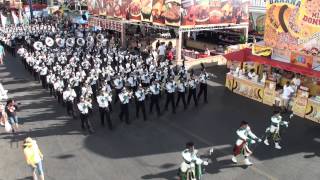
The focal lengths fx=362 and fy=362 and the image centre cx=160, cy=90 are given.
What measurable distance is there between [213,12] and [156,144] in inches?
544

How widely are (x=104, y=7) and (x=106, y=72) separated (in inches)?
570

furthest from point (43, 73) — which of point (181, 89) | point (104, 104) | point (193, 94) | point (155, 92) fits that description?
point (193, 94)

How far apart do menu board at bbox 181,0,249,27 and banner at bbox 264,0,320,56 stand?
251 inches

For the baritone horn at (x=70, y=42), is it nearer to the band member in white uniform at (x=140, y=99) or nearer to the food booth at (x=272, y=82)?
the food booth at (x=272, y=82)

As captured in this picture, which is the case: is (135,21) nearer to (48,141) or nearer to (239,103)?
(239,103)

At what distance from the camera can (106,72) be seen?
18.6 metres

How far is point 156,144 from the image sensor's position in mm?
13078

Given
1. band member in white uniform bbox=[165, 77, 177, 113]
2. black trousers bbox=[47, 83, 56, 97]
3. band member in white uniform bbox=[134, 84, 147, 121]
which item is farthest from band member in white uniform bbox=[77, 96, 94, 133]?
black trousers bbox=[47, 83, 56, 97]

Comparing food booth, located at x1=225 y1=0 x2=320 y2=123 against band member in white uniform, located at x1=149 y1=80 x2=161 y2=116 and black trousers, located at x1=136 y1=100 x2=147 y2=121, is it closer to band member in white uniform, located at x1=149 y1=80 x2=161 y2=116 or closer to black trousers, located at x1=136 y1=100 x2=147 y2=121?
band member in white uniform, located at x1=149 y1=80 x2=161 y2=116

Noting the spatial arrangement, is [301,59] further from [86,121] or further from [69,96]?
[69,96]

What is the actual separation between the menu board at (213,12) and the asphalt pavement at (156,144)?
7.15 meters

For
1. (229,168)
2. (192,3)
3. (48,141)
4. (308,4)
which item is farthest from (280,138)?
(192,3)

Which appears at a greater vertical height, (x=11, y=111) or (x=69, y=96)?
(x=69, y=96)

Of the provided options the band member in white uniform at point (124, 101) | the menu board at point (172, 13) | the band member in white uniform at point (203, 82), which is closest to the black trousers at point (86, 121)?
the band member in white uniform at point (124, 101)
